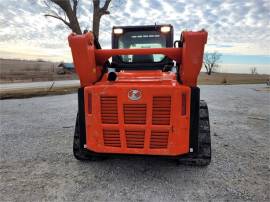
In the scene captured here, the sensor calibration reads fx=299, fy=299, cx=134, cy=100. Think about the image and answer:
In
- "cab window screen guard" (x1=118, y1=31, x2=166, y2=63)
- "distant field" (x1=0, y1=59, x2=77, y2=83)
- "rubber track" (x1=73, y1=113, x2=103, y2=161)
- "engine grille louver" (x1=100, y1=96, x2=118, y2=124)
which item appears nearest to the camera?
"engine grille louver" (x1=100, y1=96, x2=118, y2=124)

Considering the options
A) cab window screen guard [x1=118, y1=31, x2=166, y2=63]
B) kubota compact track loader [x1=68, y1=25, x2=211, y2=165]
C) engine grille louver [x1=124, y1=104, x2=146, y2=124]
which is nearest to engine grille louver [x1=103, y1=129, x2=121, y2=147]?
kubota compact track loader [x1=68, y1=25, x2=211, y2=165]

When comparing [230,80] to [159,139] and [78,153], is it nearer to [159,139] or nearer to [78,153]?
[78,153]

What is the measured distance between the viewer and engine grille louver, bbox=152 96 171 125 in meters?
3.95

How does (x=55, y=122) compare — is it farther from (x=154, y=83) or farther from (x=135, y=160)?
(x=154, y=83)

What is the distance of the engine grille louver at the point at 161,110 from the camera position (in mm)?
3949

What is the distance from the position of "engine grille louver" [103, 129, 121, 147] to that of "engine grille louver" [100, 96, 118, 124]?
139mm

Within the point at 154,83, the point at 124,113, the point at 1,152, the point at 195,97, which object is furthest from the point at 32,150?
the point at 195,97

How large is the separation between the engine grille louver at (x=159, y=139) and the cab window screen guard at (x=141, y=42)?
182 cm

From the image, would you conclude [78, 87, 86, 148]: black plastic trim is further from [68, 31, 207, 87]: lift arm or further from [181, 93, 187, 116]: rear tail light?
[181, 93, 187, 116]: rear tail light

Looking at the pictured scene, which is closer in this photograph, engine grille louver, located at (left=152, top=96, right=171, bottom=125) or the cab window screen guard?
engine grille louver, located at (left=152, top=96, right=171, bottom=125)

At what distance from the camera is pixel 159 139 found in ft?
13.2

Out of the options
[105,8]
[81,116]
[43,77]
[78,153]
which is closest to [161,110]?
[81,116]

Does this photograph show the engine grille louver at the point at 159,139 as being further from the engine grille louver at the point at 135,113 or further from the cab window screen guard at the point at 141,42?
the cab window screen guard at the point at 141,42

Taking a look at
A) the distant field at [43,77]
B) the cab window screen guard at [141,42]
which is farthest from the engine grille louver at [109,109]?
the distant field at [43,77]
